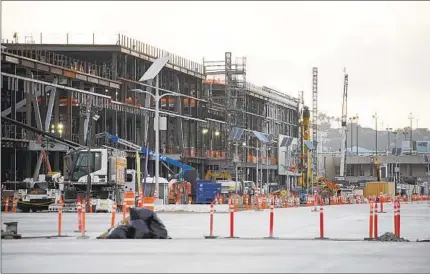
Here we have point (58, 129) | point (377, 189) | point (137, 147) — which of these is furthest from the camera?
point (377, 189)

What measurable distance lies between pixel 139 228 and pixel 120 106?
70649 millimetres

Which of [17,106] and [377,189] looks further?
[377,189]

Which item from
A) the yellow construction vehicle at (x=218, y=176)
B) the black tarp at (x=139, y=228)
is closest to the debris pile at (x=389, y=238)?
the black tarp at (x=139, y=228)

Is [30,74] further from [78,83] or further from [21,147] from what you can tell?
[78,83]

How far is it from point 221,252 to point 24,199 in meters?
39.7

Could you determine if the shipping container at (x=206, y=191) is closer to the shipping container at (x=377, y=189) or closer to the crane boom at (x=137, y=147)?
the crane boom at (x=137, y=147)

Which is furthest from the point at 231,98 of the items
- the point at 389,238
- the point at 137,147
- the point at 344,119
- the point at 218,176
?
the point at 389,238

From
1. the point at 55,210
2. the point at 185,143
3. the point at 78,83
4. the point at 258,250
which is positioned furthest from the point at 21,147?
the point at 258,250

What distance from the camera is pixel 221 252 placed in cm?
2075

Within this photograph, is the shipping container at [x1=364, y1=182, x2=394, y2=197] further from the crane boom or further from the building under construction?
the crane boom

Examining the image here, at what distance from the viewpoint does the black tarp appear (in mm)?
26344

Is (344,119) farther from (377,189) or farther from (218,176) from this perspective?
(218,176)

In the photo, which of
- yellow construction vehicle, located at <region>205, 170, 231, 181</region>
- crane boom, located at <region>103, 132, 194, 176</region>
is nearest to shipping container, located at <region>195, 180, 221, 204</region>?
crane boom, located at <region>103, 132, 194, 176</region>

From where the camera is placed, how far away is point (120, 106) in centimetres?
9650
